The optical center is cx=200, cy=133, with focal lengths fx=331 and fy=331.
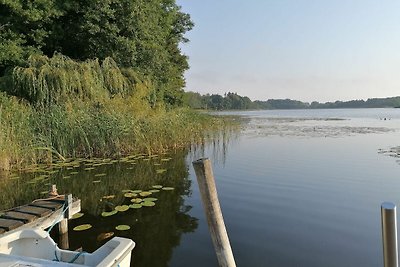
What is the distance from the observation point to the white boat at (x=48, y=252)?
253cm

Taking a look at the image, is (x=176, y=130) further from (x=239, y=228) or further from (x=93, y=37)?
(x=239, y=228)

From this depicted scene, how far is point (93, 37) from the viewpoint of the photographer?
49.7 feet

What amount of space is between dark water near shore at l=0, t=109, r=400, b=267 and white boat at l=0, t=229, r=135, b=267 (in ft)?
3.56

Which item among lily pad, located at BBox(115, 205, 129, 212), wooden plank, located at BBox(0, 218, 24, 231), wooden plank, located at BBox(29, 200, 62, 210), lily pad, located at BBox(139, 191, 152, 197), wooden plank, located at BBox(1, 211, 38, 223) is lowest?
lily pad, located at BBox(115, 205, 129, 212)

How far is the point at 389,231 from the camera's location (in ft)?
7.81

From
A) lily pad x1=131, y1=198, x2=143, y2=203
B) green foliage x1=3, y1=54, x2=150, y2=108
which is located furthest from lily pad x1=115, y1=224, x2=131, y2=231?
green foliage x1=3, y1=54, x2=150, y2=108

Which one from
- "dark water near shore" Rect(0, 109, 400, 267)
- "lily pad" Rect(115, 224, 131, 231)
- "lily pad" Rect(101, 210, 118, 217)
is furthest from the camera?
"lily pad" Rect(101, 210, 118, 217)

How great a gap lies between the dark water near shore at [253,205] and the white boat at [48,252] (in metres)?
1.09

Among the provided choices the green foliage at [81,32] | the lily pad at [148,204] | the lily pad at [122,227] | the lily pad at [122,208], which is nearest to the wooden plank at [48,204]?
the lily pad at [122,227]

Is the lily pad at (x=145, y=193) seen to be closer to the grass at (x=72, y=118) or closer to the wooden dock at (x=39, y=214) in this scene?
the wooden dock at (x=39, y=214)

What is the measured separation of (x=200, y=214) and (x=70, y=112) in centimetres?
641

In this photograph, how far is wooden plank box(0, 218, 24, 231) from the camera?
12.0ft

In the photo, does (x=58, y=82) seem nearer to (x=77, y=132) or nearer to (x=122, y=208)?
(x=77, y=132)

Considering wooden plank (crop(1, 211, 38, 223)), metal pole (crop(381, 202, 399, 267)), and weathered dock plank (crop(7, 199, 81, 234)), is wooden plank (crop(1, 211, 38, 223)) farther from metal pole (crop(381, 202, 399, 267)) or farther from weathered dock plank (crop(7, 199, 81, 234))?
metal pole (crop(381, 202, 399, 267))
